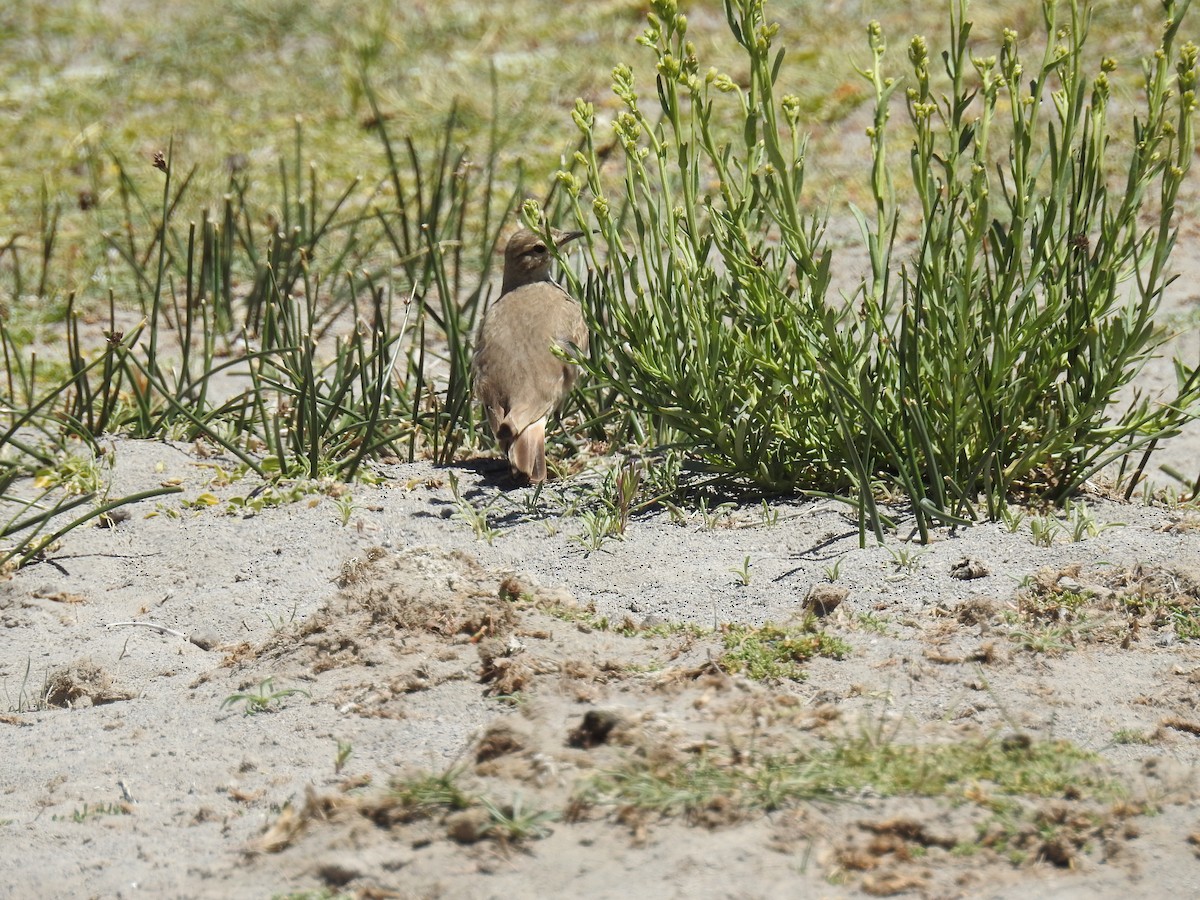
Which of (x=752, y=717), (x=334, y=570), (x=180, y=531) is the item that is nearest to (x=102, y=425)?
(x=180, y=531)

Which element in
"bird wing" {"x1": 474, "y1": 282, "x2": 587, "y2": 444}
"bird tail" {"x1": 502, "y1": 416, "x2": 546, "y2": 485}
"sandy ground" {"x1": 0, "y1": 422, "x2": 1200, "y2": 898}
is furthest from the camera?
"bird wing" {"x1": 474, "y1": 282, "x2": 587, "y2": 444}

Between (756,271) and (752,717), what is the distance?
152cm

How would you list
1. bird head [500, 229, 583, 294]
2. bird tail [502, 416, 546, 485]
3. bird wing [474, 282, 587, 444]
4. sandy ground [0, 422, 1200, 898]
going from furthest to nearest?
bird head [500, 229, 583, 294] → bird wing [474, 282, 587, 444] → bird tail [502, 416, 546, 485] → sandy ground [0, 422, 1200, 898]

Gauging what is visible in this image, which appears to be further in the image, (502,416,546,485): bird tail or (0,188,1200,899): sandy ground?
(502,416,546,485): bird tail

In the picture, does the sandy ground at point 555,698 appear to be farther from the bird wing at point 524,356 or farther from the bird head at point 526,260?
the bird head at point 526,260

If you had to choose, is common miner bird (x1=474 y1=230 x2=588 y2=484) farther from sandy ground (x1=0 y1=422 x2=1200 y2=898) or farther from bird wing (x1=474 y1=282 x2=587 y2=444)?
sandy ground (x1=0 y1=422 x2=1200 y2=898)

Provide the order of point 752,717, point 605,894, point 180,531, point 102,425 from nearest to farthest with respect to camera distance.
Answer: point 605,894, point 752,717, point 180,531, point 102,425

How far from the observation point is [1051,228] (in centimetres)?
412

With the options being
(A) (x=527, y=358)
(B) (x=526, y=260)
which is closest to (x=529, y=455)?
(A) (x=527, y=358)

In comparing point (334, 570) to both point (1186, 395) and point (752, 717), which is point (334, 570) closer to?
point (752, 717)

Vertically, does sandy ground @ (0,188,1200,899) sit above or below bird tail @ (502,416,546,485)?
below

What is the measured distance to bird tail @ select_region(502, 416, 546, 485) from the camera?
486 centimetres

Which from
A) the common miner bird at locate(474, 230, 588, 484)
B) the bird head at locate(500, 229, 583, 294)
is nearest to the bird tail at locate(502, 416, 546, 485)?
the common miner bird at locate(474, 230, 588, 484)

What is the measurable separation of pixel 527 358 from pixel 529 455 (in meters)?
0.60
